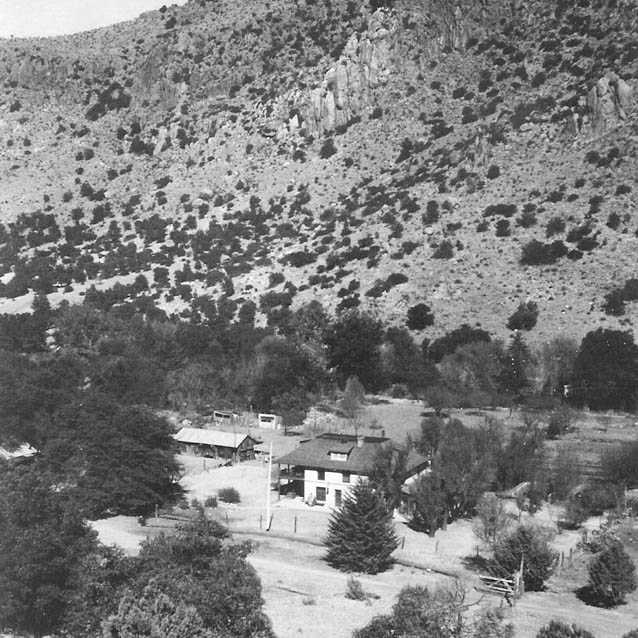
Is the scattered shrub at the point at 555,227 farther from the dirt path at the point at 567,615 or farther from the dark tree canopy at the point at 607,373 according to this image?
the dirt path at the point at 567,615

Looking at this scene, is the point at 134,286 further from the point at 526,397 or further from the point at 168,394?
the point at 526,397

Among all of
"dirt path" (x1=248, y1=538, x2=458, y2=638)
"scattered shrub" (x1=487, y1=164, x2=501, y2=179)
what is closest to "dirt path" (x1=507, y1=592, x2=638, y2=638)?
"dirt path" (x1=248, y1=538, x2=458, y2=638)

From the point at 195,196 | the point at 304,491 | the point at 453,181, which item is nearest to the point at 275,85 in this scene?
the point at 195,196

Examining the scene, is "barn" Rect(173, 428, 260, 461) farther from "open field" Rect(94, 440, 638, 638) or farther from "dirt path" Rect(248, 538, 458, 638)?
"dirt path" Rect(248, 538, 458, 638)

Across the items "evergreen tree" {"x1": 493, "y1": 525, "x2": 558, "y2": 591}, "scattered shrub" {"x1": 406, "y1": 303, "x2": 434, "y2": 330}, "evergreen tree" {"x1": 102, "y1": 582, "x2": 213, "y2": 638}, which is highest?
"scattered shrub" {"x1": 406, "y1": 303, "x2": 434, "y2": 330}

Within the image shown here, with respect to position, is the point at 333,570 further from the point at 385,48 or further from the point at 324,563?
the point at 385,48

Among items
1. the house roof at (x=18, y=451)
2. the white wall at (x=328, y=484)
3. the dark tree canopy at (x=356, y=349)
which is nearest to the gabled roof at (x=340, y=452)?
the white wall at (x=328, y=484)
